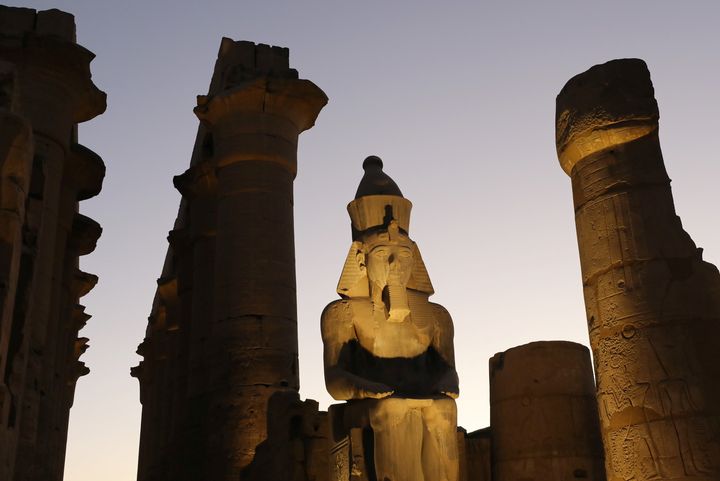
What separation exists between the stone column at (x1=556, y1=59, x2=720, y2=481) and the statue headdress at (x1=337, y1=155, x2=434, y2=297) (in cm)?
163

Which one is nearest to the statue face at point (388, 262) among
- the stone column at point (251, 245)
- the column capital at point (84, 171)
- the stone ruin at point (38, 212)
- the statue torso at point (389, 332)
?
the statue torso at point (389, 332)

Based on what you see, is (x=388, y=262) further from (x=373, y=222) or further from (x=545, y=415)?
(x=545, y=415)

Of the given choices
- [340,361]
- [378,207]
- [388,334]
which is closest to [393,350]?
[388,334]

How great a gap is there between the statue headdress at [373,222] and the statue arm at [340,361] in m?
0.27

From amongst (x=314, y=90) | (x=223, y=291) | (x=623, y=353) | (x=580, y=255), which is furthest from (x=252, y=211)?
(x=623, y=353)

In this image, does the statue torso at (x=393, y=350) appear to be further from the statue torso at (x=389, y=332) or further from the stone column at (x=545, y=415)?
the stone column at (x=545, y=415)

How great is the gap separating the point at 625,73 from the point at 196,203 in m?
9.61

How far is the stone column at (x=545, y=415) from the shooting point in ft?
27.8

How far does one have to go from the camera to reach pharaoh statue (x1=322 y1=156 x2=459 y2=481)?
7.59 m

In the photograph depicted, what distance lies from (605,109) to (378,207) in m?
2.41

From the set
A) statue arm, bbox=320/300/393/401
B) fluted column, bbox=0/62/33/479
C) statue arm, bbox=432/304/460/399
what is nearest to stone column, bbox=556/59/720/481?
statue arm, bbox=432/304/460/399

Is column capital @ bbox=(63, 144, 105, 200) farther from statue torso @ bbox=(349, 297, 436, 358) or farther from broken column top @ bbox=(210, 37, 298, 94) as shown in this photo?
statue torso @ bbox=(349, 297, 436, 358)

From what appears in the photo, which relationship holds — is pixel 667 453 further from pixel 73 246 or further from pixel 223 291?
pixel 73 246

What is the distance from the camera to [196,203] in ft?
52.7
